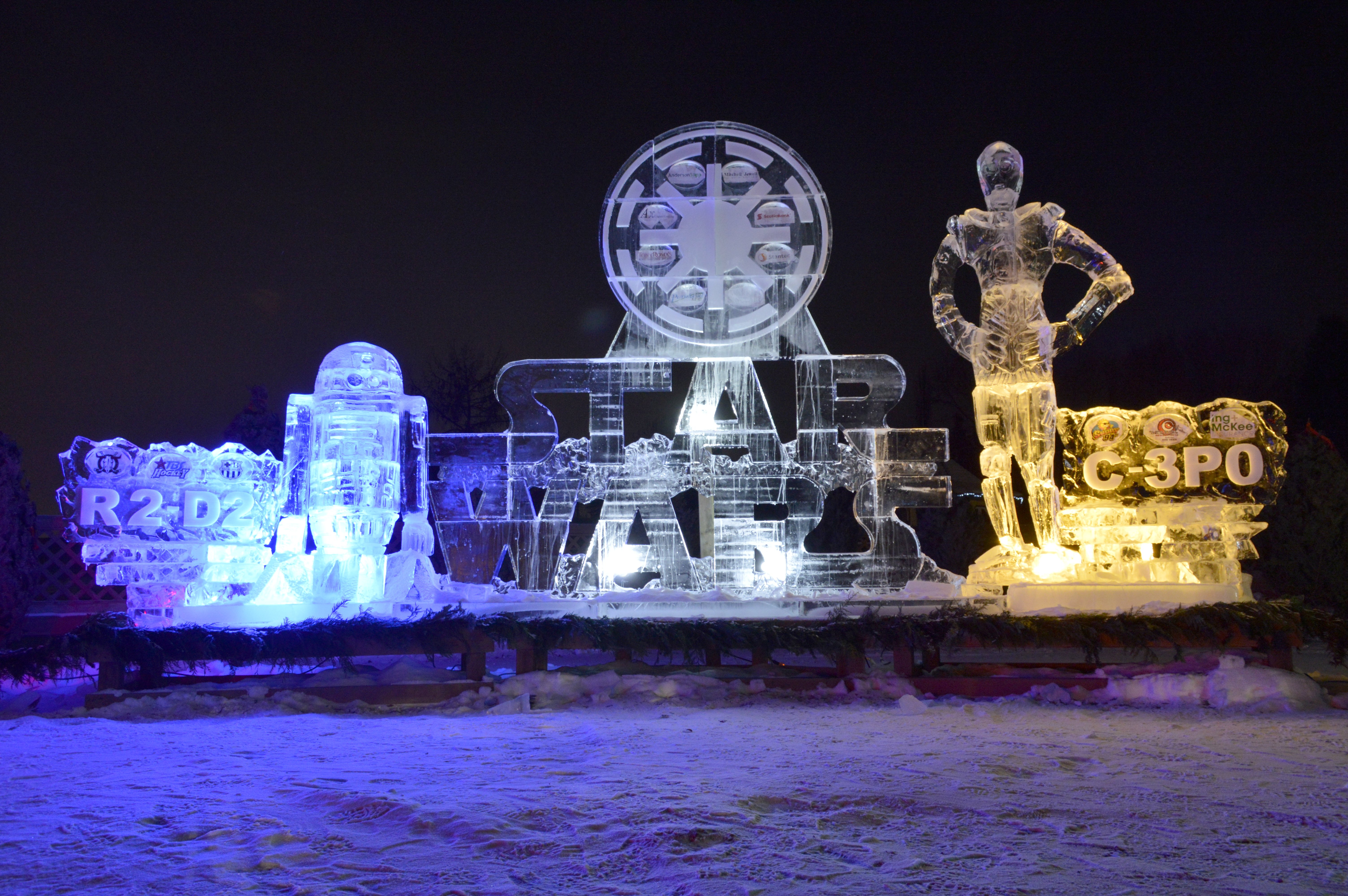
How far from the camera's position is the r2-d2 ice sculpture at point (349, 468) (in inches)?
231

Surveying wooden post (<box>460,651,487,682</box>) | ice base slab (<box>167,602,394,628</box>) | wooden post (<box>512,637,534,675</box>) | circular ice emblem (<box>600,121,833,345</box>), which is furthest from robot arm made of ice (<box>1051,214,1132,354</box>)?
ice base slab (<box>167,602,394,628</box>)

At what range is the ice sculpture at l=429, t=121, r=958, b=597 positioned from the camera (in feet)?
21.3

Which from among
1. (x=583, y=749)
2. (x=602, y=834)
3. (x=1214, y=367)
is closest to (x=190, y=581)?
(x=583, y=749)

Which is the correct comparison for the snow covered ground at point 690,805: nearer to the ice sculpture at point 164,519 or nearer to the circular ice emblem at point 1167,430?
the ice sculpture at point 164,519

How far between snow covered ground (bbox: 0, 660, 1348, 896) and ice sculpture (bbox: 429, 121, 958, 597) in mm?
1935

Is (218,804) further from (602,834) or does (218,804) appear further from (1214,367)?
(1214,367)

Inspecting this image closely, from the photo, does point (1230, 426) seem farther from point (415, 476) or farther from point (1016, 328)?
point (415, 476)

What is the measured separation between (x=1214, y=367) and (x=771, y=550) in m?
13.5

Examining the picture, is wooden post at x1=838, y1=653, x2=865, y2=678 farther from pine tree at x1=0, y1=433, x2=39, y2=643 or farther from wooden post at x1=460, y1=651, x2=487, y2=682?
pine tree at x1=0, y1=433, x2=39, y2=643

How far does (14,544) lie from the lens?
9758 millimetres

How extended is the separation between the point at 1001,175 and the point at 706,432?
251cm

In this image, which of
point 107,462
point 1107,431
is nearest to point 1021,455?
point 1107,431

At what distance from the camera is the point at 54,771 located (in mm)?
3512

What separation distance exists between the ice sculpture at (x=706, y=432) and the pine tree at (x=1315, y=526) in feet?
16.9
